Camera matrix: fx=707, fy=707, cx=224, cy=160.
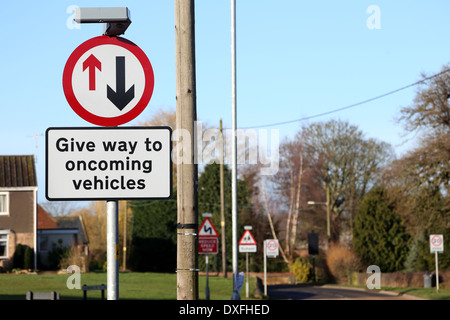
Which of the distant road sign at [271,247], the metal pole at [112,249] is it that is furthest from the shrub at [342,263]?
the metal pole at [112,249]

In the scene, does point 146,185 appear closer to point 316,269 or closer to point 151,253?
point 316,269

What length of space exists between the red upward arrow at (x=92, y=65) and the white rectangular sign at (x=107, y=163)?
329 mm

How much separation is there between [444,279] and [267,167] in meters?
22.2

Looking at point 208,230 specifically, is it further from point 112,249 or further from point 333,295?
point 112,249

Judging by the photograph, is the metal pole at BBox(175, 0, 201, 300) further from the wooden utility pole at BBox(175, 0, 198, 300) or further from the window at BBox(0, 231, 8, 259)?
the window at BBox(0, 231, 8, 259)

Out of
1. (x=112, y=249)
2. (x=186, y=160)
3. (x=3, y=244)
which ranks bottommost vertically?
(x=3, y=244)

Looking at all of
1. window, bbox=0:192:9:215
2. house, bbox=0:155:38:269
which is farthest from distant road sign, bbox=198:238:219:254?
window, bbox=0:192:9:215

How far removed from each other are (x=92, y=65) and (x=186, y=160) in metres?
1.87

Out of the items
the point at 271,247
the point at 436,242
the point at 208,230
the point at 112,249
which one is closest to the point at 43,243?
the point at 271,247

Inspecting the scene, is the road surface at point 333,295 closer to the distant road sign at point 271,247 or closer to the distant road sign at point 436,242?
the distant road sign at point 271,247

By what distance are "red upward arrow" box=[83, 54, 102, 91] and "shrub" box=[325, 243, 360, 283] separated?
48502 mm

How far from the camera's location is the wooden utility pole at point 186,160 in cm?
644

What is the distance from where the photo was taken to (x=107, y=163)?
4543 millimetres

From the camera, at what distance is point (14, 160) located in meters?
53.5
